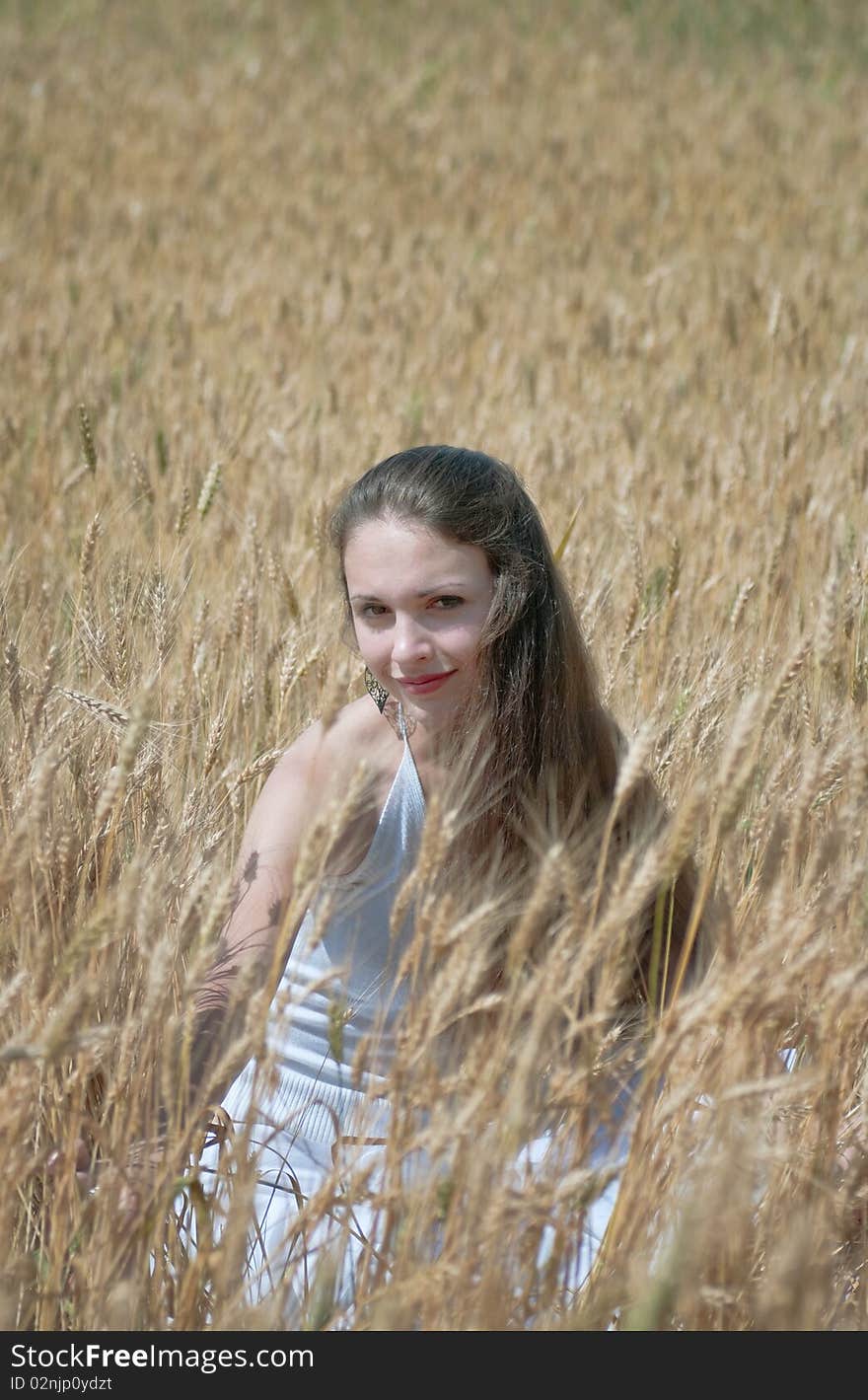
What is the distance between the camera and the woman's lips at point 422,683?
5.28 ft

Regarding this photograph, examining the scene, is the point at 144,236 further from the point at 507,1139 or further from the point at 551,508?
the point at 507,1139

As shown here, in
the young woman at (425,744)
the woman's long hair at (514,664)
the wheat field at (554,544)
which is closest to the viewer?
the wheat field at (554,544)

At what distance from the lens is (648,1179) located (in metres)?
1.06

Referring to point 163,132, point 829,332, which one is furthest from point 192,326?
point 163,132

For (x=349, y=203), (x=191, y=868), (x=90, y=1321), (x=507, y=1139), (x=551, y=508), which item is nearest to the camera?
(x=507, y=1139)

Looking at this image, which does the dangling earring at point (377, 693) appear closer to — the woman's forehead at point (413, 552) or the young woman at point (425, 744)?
the young woman at point (425, 744)

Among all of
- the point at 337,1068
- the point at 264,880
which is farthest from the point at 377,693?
the point at 337,1068

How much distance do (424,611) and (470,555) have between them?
0.29 feet

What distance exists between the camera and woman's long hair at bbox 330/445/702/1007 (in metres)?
1.64

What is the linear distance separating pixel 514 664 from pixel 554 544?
1076mm

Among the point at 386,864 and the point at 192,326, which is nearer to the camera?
the point at 386,864

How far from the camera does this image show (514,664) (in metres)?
1.70

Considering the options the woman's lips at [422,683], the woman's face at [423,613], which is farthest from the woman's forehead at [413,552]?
the woman's lips at [422,683]

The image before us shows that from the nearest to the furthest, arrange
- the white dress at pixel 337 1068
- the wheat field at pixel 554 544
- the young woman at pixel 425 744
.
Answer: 1. the wheat field at pixel 554 544
2. the white dress at pixel 337 1068
3. the young woman at pixel 425 744
